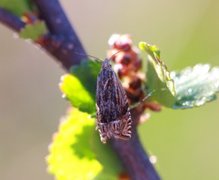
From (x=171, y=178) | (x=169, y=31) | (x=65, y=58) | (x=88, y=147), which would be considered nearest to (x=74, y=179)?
(x=88, y=147)

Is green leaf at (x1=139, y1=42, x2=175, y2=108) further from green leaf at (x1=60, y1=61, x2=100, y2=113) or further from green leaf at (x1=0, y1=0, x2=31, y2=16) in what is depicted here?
green leaf at (x1=0, y1=0, x2=31, y2=16)

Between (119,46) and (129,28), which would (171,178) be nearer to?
(129,28)

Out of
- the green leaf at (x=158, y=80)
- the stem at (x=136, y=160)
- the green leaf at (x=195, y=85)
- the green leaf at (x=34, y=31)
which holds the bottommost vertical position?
the stem at (x=136, y=160)

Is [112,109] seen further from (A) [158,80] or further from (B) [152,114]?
(B) [152,114]

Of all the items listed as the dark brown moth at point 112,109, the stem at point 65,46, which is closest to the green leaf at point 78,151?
the stem at point 65,46

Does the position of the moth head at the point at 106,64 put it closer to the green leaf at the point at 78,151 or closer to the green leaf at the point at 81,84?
the green leaf at the point at 81,84

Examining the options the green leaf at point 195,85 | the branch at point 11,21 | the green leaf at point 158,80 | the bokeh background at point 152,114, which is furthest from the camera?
the bokeh background at point 152,114

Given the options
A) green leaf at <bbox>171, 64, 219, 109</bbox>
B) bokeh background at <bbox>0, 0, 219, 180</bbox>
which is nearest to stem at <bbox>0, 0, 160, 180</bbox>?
green leaf at <bbox>171, 64, 219, 109</bbox>

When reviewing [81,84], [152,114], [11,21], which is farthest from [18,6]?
[152,114]
